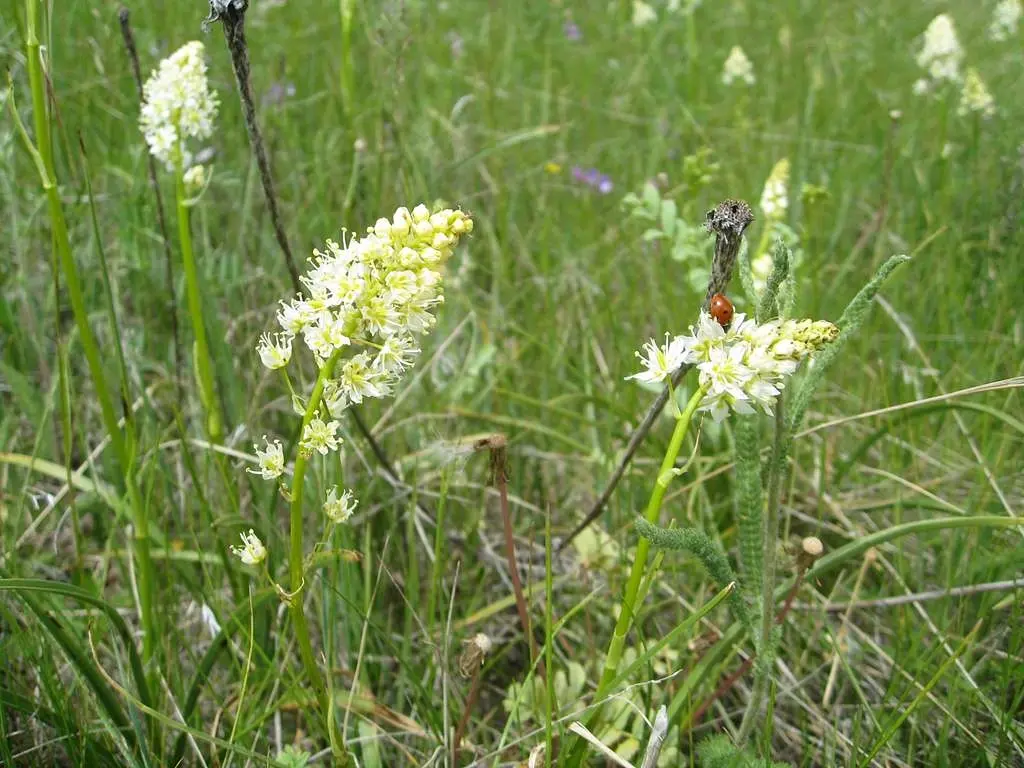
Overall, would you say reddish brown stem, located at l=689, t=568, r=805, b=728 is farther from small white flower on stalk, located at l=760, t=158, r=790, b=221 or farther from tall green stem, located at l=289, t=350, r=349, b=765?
small white flower on stalk, located at l=760, t=158, r=790, b=221

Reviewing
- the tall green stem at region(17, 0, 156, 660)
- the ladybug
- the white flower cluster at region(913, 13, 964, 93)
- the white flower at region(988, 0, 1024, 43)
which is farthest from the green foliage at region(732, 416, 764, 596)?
the white flower at region(988, 0, 1024, 43)

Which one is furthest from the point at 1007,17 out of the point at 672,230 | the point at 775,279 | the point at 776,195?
the point at 775,279

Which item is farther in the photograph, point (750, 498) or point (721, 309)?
point (750, 498)

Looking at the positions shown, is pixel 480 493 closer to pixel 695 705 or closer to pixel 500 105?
pixel 695 705

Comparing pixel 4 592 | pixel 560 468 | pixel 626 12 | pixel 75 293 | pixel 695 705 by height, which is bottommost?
pixel 695 705

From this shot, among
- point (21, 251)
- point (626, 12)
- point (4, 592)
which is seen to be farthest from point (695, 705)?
point (626, 12)

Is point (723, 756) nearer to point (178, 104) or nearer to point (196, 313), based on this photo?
point (196, 313)

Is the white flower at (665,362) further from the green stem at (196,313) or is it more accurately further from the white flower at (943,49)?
the white flower at (943,49)
